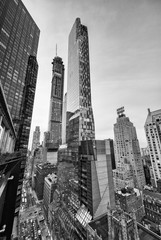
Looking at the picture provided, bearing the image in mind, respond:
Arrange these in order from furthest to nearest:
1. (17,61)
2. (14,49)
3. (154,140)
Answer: (154,140), (17,61), (14,49)

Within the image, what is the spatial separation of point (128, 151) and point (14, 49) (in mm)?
111672

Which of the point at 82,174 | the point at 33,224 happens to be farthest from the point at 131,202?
the point at 33,224

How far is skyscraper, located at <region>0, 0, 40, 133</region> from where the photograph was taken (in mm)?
54884

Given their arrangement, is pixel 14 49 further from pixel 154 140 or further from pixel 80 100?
pixel 154 140

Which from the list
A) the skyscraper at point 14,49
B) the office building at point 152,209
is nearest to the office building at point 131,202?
the office building at point 152,209

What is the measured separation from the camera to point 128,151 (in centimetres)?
8694

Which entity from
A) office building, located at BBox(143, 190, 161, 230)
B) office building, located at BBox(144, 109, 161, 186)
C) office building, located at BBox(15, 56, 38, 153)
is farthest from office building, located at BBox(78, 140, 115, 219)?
office building, located at BBox(144, 109, 161, 186)

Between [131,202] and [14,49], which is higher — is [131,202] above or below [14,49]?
below

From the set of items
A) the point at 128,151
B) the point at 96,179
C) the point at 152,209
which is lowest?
the point at 152,209

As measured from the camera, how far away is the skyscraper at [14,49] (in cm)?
5488

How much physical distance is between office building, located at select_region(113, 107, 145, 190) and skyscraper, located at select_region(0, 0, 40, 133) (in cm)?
8553

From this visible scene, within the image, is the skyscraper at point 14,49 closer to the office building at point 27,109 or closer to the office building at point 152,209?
the office building at point 27,109

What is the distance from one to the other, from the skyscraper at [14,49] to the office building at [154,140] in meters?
92.4

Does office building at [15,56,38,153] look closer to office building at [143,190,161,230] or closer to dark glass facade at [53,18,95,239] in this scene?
dark glass facade at [53,18,95,239]
